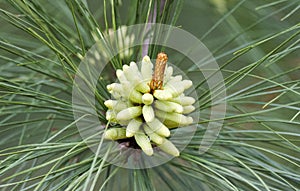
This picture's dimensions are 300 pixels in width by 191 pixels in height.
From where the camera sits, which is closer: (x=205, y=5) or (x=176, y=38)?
(x=176, y=38)

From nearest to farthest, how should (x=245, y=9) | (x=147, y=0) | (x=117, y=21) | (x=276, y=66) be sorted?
(x=117, y=21) → (x=147, y=0) → (x=276, y=66) → (x=245, y=9)

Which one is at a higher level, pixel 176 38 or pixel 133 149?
pixel 176 38

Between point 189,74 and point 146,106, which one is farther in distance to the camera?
point 189,74

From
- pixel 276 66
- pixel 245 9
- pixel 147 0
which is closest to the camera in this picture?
pixel 147 0

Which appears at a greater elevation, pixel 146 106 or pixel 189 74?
pixel 189 74

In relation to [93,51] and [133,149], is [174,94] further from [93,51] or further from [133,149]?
[93,51]

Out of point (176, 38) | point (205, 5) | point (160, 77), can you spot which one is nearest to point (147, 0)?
point (176, 38)

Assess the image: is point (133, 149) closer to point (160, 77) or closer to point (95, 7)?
point (160, 77)

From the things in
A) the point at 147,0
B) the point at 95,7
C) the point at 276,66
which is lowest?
the point at 276,66
